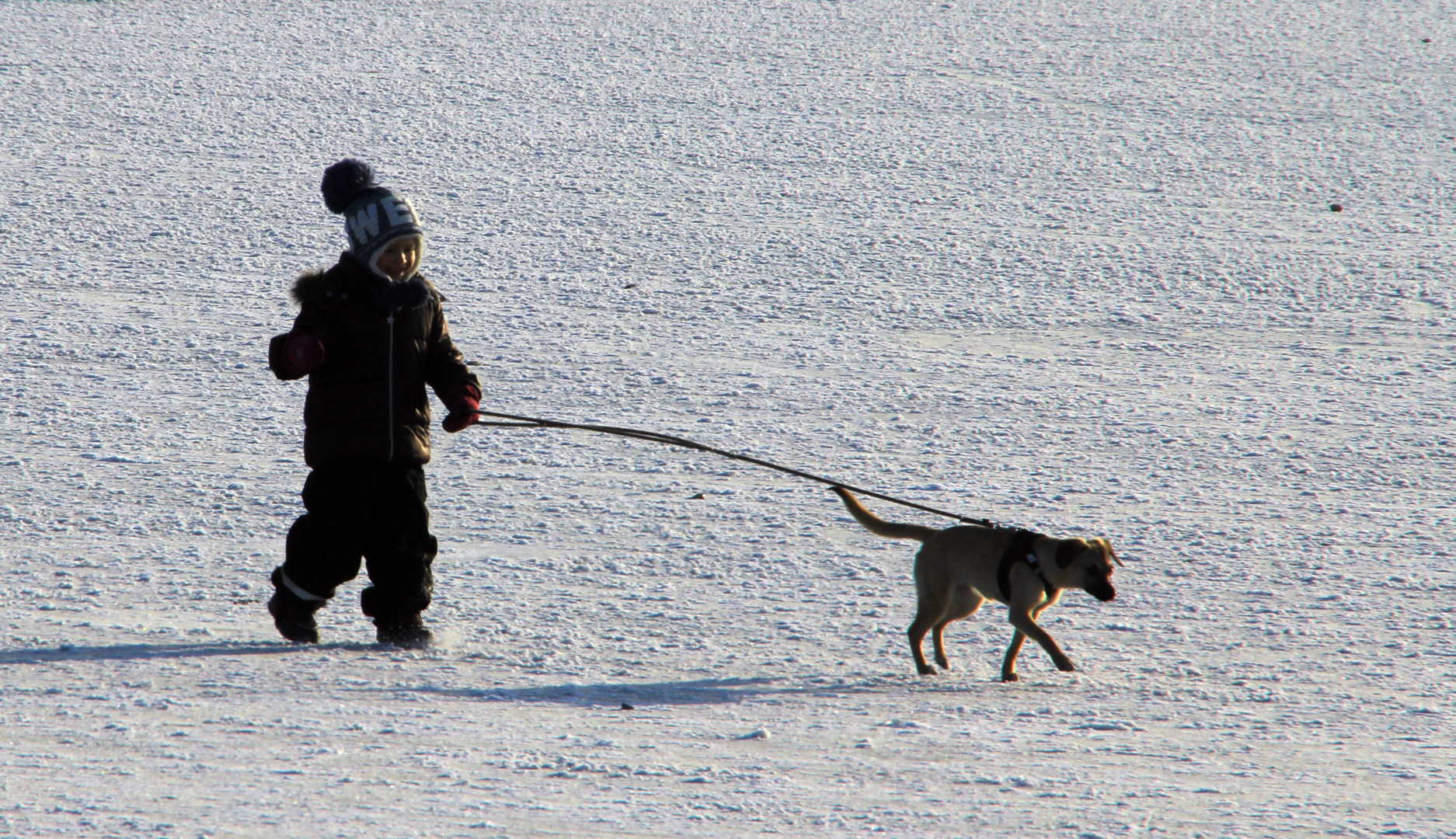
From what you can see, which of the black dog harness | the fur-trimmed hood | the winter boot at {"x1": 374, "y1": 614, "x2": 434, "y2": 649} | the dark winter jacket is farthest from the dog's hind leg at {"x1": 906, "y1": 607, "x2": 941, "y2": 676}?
the fur-trimmed hood

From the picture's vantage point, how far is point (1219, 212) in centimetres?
843

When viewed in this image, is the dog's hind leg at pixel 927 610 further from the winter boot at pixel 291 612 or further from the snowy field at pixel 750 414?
the winter boot at pixel 291 612

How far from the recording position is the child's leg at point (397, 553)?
3846 millimetres

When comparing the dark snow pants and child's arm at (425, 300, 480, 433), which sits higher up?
child's arm at (425, 300, 480, 433)

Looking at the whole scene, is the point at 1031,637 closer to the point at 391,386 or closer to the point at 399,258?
the point at 391,386

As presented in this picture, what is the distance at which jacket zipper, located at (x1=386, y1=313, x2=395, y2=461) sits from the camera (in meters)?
3.79

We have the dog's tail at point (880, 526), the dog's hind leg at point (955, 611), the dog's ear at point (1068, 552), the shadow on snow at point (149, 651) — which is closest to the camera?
the shadow on snow at point (149, 651)

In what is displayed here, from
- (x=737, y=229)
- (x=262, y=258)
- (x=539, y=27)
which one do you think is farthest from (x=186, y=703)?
(x=539, y=27)

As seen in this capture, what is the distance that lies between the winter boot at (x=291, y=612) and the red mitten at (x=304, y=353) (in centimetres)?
60

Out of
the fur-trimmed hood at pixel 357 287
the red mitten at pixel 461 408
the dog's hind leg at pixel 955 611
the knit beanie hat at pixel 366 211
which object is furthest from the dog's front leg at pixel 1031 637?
the knit beanie hat at pixel 366 211

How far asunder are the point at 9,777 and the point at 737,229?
226 inches

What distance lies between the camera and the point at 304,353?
11.8 feet

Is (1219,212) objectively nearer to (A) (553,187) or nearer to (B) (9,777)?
(A) (553,187)

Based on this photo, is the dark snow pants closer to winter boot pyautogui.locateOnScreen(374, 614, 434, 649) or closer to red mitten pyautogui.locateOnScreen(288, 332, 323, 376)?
winter boot pyautogui.locateOnScreen(374, 614, 434, 649)
